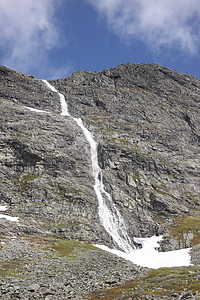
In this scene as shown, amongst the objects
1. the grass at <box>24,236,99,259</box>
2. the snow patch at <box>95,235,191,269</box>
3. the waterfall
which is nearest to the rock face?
the waterfall

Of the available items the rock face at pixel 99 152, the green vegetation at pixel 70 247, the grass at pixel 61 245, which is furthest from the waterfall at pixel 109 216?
the green vegetation at pixel 70 247

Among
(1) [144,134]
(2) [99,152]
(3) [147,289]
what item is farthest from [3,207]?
(1) [144,134]

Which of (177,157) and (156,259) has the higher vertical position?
(177,157)

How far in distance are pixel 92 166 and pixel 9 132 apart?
32.7 meters

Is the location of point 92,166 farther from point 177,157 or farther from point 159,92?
point 159,92

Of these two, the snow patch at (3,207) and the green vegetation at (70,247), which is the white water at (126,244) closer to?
the green vegetation at (70,247)

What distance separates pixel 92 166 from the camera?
311 feet

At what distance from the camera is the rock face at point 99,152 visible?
239 ft

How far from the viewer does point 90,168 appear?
93.2 metres

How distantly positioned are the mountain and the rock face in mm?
353

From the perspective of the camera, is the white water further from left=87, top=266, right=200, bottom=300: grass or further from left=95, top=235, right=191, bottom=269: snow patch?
left=87, top=266, right=200, bottom=300: grass

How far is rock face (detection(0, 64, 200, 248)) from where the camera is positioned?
72812 mm

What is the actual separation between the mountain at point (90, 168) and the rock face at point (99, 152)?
0.35m

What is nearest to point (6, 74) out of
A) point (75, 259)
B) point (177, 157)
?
point (177, 157)
